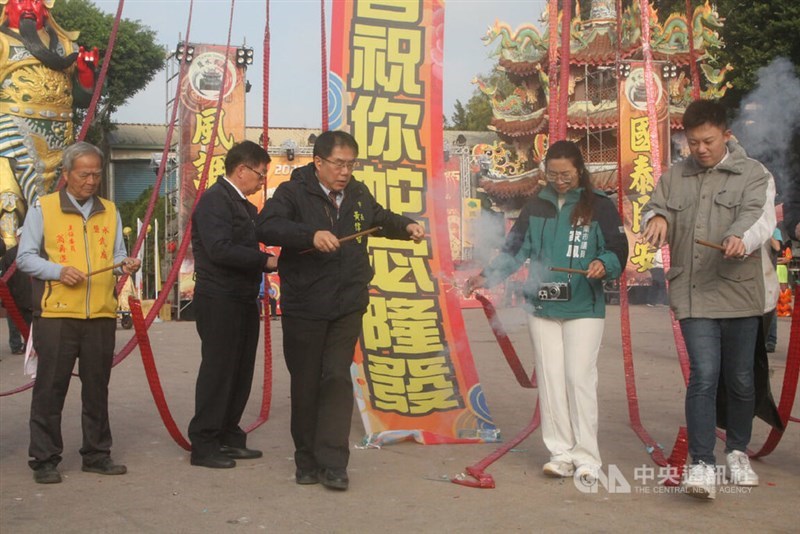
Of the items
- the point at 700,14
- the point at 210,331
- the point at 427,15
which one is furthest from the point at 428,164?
the point at 700,14

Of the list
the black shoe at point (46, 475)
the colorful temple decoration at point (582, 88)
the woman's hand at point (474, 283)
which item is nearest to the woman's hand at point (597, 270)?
the woman's hand at point (474, 283)

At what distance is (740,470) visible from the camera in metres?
4.60

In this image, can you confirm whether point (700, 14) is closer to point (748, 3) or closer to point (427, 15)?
point (748, 3)

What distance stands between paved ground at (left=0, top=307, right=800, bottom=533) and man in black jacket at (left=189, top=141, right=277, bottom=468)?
0.27 meters

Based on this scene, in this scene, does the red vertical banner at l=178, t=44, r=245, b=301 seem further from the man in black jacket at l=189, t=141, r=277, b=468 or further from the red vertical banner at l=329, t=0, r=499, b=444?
the man in black jacket at l=189, t=141, r=277, b=468

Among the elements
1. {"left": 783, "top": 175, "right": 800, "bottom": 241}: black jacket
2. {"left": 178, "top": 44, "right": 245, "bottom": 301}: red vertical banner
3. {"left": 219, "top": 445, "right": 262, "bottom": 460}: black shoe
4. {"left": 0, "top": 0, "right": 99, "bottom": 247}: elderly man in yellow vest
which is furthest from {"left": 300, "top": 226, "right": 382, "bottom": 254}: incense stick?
{"left": 0, "top": 0, "right": 99, "bottom": 247}: elderly man in yellow vest

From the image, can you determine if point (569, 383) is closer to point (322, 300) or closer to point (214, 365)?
point (322, 300)

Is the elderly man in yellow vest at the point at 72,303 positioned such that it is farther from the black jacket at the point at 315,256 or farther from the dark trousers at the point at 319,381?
the dark trousers at the point at 319,381

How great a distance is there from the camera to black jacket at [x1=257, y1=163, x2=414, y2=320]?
15.7 feet

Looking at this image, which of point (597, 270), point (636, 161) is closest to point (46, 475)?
point (597, 270)

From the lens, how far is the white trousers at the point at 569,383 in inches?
185

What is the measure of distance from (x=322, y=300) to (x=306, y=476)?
89 cm

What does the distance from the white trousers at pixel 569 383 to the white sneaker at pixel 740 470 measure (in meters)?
0.61

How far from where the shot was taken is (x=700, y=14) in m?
27.5
